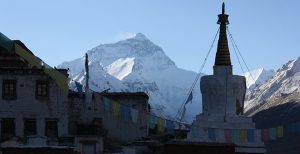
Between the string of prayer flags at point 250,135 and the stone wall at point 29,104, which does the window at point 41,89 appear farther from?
the string of prayer flags at point 250,135

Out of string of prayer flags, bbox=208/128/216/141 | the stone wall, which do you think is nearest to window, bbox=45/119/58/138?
the stone wall

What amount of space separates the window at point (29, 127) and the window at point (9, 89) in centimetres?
215

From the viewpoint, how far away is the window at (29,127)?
51094 mm

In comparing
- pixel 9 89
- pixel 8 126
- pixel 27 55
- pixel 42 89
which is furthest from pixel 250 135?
pixel 9 89

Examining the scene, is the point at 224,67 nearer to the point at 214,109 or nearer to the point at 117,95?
the point at 214,109

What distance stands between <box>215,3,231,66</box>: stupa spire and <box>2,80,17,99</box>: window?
15971 millimetres

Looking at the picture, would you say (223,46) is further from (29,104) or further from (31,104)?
(29,104)

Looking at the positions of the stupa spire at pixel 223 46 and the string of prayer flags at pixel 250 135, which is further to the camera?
the stupa spire at pixel 223 46

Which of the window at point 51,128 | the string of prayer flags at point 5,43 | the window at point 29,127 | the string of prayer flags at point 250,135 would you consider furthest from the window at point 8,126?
the string of prayer flags at point 5,43

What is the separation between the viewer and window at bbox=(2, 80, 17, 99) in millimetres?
51469

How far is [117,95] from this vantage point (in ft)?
196

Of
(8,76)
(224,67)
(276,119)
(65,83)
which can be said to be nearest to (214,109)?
(224,67)

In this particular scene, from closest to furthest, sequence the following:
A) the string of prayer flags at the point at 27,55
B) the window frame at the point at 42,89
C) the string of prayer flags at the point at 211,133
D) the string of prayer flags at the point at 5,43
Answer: the string of prayer flags at the point at 5,43 < the string of prayer flags at the point at 27,55 < the string of prayer flags at the point at 211,133 < the window frame at the point at 42,89

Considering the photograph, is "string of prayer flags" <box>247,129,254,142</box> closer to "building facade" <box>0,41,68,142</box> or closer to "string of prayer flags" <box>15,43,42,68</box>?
"building facade" <box>0,41,68,142</box>
